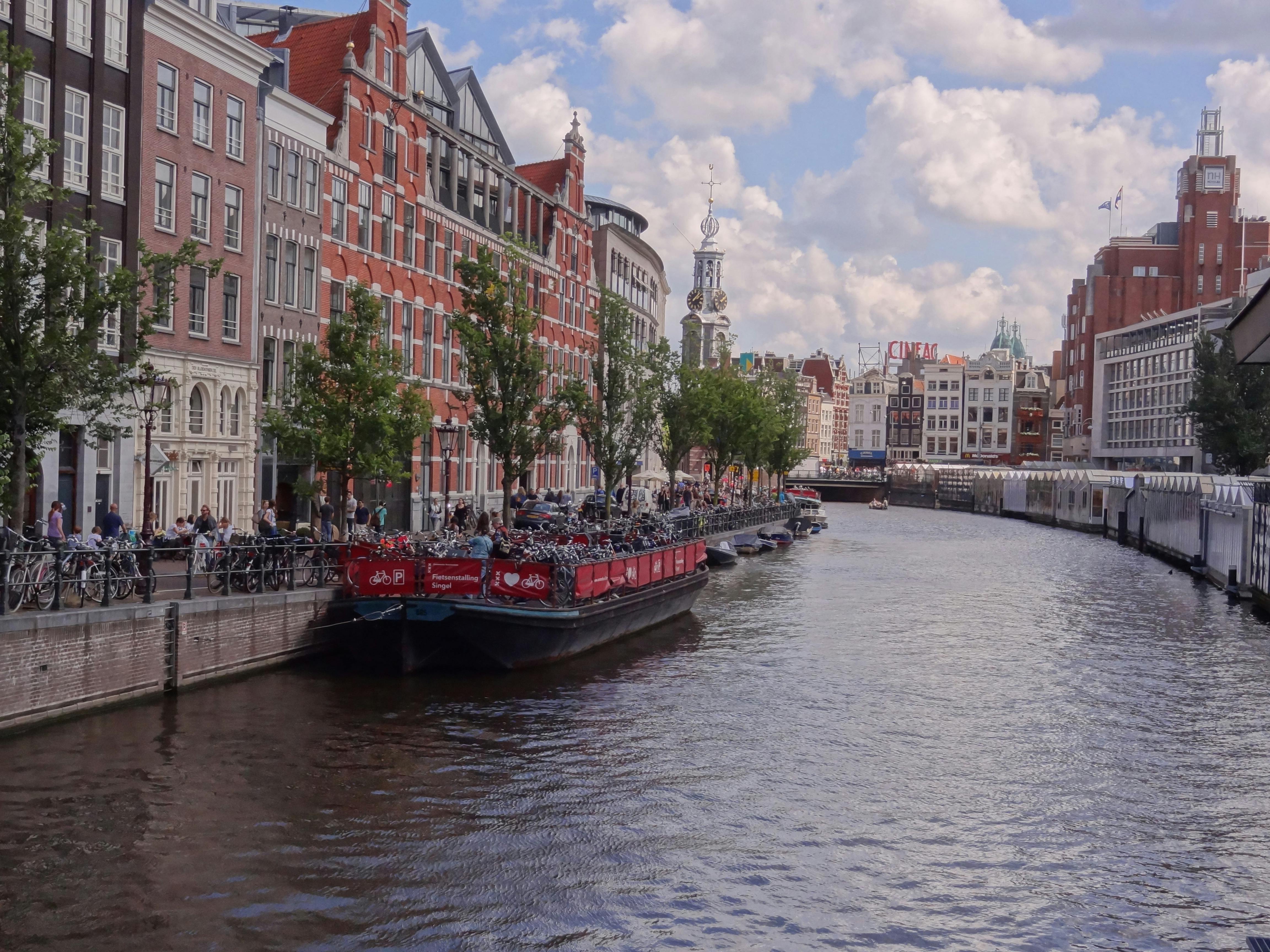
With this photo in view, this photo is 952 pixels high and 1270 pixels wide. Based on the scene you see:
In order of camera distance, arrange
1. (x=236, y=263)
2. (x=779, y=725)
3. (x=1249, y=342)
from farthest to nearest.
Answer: (x=236, y=263) → (x=779, y=725) → (x=1249, y=342)

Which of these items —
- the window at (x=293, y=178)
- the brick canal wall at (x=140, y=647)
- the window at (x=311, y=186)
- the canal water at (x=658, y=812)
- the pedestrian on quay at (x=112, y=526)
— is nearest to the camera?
the canal water at (x=658, y=812)

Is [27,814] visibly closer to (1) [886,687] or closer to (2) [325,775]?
(2) [325,775]

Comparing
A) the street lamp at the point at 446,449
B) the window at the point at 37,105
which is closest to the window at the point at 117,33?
the window at the point at 37,105

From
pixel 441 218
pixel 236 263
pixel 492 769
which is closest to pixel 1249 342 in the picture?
pixel 492 769

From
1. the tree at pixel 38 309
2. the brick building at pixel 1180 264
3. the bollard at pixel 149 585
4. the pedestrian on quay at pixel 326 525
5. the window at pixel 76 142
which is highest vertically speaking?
the brick building at pixel 1180 264

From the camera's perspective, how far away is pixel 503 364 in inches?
1693

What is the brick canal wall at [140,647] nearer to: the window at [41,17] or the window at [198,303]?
the window at [198,303]

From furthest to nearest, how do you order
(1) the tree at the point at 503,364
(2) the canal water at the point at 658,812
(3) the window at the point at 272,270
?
1. (1) the tree at the point at 503,364
2. (3) the window at the point at 272,270
3. (2) the canal water at the point at 658,812

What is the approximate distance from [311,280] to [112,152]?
11.8 m

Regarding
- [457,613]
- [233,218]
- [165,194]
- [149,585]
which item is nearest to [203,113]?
[165,194]

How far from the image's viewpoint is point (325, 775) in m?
18.9

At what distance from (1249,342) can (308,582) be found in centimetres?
2309

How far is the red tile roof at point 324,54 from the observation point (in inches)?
1866

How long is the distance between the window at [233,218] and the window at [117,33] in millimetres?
6152
